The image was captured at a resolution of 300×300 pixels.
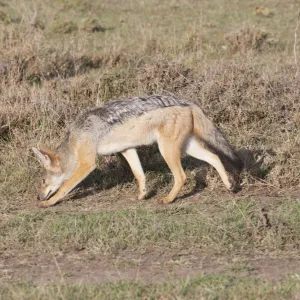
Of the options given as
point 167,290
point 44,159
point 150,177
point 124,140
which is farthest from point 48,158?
point 167,290

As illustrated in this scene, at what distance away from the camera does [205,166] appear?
8734 millimetres

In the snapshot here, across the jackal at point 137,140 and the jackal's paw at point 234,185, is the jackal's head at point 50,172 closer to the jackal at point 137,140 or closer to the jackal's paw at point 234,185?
the jackal at point 137,140

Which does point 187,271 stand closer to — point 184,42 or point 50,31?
point 184,42

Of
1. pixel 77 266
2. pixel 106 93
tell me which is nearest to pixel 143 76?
pixel 106 93

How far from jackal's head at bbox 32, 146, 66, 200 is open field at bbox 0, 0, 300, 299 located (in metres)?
0.23

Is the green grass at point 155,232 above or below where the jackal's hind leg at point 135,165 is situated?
above

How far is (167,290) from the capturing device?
5258mm

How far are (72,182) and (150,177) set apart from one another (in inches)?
43.8

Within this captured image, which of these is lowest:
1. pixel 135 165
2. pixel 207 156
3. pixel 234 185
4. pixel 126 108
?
pixel 234 185

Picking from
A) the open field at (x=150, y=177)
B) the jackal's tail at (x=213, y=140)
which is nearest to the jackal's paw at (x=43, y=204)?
the open field at (x=150, y=177)

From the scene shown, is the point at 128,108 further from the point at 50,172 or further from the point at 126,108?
the point at 50,172

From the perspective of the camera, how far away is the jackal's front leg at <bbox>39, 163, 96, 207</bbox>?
787 cm

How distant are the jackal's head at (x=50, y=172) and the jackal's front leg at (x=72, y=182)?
16 centimetres

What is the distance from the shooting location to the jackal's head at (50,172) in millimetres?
8047
